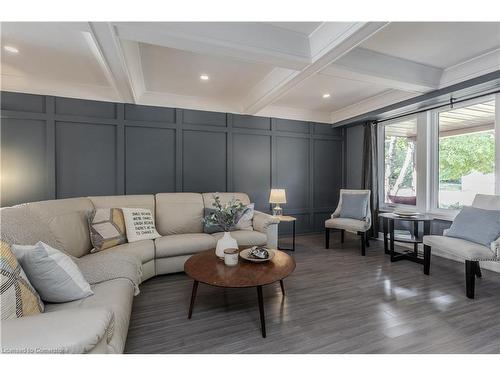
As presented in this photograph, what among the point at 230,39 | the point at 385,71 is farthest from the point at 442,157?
the point at 230,39

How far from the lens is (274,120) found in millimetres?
4594

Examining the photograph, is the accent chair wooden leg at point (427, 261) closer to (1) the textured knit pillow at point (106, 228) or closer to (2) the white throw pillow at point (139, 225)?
(2) the white throw pillow at point (139, 225)

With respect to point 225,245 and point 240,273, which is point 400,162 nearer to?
point 225,245

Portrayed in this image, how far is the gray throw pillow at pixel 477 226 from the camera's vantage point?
2.45 m

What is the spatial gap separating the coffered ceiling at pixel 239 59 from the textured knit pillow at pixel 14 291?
1.67m

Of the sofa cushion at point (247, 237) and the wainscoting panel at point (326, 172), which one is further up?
the wainscoting panel at point (326, 172)

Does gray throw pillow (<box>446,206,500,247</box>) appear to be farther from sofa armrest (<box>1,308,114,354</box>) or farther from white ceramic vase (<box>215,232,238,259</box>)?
sofa armrest (<box>1,308,114,354</box>)

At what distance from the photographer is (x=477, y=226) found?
257 cm

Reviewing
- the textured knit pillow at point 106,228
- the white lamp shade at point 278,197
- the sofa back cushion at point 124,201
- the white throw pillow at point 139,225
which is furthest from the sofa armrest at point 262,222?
the textured knit pillow at point 106,228

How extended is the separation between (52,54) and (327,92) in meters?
3.62

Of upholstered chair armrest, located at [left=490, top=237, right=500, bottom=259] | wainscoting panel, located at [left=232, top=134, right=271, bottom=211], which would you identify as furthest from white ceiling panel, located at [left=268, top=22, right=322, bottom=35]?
upholstered chair armrest, located at [left=490, top=237, right=500, bottom=259]

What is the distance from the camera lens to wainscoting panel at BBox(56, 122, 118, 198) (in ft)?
11.0

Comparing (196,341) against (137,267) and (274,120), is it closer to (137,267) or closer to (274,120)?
(137,267)
